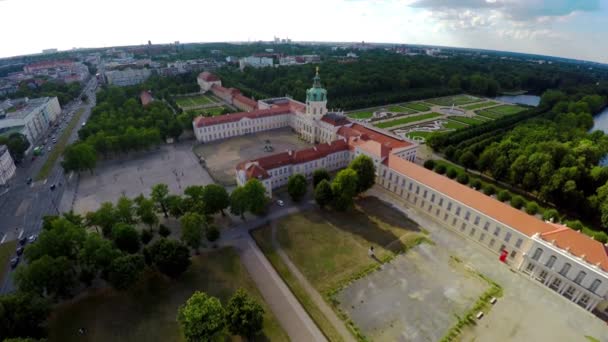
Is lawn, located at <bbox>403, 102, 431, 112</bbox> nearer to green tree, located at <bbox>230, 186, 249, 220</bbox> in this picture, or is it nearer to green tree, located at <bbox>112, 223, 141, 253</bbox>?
green tree, located at <bbox>230, 186, 249, 220</bbox>

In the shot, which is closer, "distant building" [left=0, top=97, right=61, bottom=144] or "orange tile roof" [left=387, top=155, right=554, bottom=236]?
"orange tile roof" [left=387, top=155, right=554, bottom=236]

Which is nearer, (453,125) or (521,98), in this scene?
(453,125)

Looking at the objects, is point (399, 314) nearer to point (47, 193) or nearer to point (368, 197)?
point (368, 197)

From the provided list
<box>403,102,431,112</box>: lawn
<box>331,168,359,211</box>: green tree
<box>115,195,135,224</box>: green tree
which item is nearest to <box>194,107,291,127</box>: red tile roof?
<box>115,195,135,224</box>: green tree

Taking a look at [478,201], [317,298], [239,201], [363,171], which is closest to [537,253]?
[478,201]

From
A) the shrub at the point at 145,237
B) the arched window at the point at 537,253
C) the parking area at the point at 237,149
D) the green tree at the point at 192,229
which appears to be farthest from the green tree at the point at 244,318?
the arched window at the point at 537,253

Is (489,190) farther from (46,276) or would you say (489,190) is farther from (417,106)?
(417,106)
